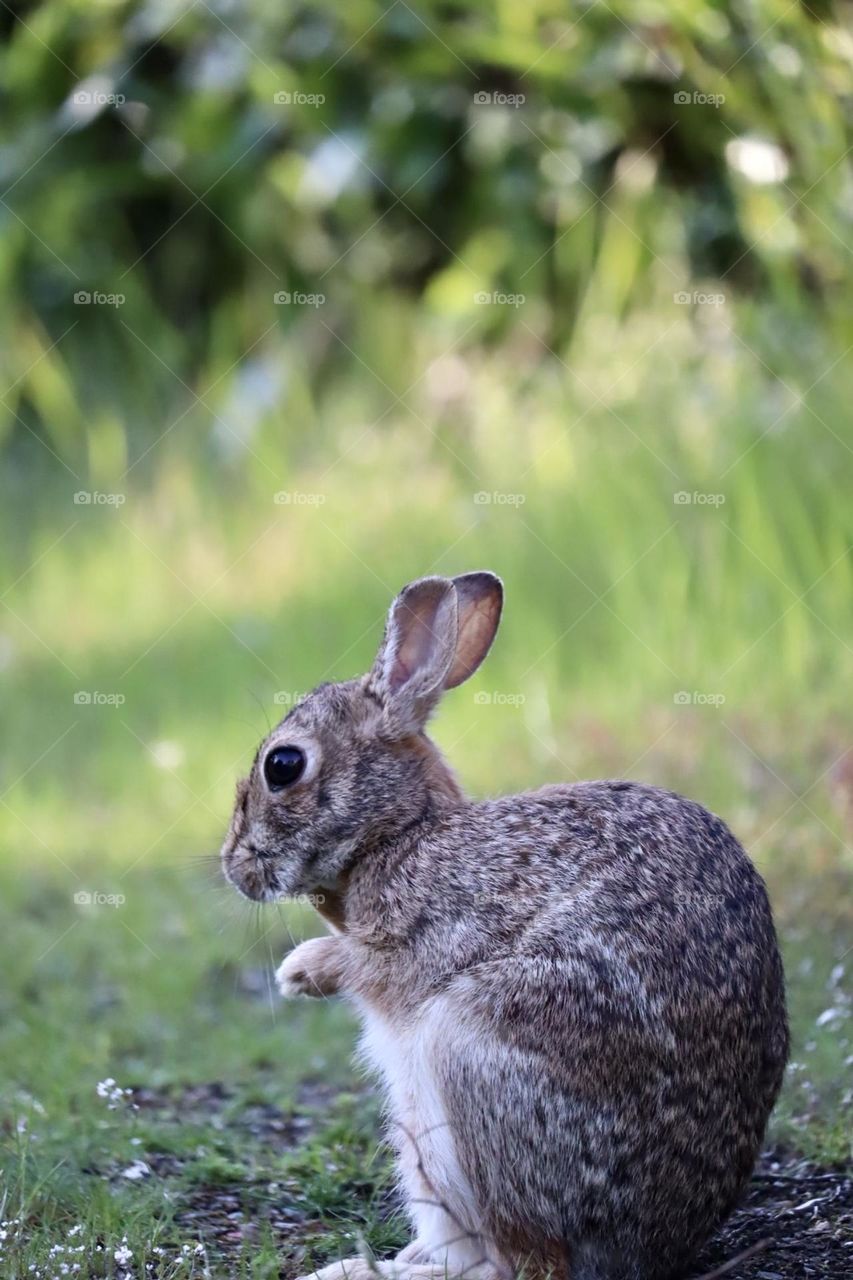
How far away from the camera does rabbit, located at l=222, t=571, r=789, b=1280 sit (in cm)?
412

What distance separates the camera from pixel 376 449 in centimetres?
1025

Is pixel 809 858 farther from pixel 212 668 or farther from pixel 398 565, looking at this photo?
pixel 212 668

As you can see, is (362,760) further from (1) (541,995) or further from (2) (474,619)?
(1) (541,995)

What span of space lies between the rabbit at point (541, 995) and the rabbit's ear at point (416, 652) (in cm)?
4

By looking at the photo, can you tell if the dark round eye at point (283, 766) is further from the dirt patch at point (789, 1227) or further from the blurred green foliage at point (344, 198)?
the blurred green foliage at point (344, 198)

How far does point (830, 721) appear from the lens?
7.53 meters

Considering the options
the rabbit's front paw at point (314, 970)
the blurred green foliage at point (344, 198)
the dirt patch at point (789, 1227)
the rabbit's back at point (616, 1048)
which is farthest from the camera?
the blurred green foliage at point (344, 198)

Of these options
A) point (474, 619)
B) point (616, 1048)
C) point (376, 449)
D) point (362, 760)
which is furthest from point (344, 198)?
point (616, 1048)

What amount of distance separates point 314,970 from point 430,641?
3.21ft

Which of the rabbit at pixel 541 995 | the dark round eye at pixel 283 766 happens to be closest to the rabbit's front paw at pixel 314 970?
the rabbit at pixel 541 995

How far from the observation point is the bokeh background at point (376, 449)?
701 cm

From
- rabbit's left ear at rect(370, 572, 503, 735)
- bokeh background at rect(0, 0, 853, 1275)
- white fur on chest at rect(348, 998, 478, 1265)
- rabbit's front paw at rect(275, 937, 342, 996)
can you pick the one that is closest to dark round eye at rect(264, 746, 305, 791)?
rabbit's left ear at rect(370, 572, 503, 735)

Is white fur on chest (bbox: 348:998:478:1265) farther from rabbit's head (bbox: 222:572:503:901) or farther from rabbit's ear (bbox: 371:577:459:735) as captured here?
rabbit's ear (bbox: 371:577:459:735)

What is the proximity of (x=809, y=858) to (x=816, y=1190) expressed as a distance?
1970mm
